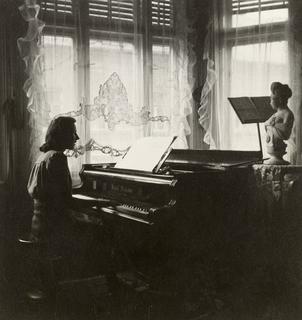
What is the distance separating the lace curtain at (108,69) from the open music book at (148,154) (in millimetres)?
856

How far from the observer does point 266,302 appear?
3.17 metres

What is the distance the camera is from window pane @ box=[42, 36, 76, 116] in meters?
3.97

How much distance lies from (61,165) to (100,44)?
5.52 feet

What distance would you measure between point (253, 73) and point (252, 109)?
0.91m

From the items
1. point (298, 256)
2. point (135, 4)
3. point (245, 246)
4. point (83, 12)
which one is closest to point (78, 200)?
point (245, 246)

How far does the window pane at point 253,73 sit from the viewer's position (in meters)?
4.28

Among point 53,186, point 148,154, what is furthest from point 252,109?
point 53,186

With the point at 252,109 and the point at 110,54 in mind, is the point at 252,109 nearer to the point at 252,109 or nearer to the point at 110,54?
the point at 252,109

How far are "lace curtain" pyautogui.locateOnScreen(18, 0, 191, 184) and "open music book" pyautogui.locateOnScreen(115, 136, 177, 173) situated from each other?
2.81 ft

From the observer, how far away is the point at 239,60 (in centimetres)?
448

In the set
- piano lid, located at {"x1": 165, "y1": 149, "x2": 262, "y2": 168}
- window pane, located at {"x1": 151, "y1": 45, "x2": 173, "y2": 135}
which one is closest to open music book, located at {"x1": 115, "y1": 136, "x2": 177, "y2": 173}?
piano lid, located at {"x1": 165, "y1": 149, "x2": 262, "y2": 168}

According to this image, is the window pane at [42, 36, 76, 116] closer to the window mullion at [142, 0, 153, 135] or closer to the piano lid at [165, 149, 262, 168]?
the window mullion at [142, 0, 153, 135]

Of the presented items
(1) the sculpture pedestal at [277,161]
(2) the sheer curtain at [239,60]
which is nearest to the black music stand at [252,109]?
(1) the sculpture pedestal at [277,161]

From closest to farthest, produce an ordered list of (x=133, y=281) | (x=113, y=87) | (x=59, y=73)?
(x=133, y=281) → (x=59, y=73) → (x=113, y=87)
